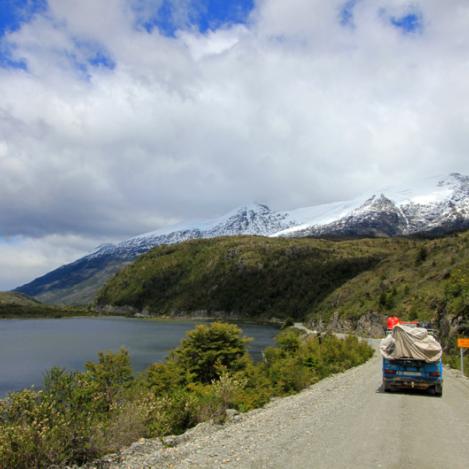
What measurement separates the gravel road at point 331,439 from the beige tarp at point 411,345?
1723 mm

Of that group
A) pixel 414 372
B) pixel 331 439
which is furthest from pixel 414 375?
pixel 331 439

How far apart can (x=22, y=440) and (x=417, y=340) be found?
628 inches

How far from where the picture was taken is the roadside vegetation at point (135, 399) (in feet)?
35.0

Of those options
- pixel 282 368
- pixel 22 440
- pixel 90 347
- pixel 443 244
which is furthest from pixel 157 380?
pixel 443 244

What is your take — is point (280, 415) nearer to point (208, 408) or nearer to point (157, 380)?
point (208, 408)

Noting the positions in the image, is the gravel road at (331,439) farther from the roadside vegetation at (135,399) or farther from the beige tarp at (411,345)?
the beige tarp at (411,345)

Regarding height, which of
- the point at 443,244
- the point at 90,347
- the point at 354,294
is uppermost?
the point at 443,244

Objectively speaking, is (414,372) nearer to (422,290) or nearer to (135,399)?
(135,399)

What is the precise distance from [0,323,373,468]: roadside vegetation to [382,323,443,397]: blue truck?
5.50 metres

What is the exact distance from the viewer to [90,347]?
78.4 meters

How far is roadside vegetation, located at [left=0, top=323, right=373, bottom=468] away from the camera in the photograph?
1066 centimetres

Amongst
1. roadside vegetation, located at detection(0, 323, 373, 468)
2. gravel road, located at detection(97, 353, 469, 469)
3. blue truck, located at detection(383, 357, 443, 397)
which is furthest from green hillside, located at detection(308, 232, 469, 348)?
gravel road, located at detection(97, 353, 469, 469)

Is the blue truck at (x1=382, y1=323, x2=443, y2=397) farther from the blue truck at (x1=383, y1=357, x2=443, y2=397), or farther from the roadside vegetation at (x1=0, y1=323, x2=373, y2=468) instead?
the roadside vegetation at (x1=0, y1=323, x2=373, y2=468)

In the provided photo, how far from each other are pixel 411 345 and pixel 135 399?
37.5 feet
